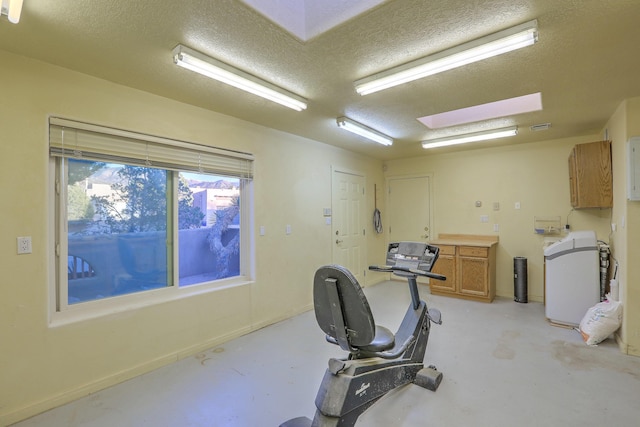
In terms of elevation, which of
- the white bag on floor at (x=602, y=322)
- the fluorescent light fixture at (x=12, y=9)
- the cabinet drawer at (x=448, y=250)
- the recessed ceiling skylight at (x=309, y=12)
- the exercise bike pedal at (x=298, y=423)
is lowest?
the exercise bike pedal at (x=298, y=423)

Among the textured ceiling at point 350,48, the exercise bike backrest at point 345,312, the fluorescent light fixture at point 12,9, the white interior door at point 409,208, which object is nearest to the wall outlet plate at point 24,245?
the textured ceiling at point 350,48

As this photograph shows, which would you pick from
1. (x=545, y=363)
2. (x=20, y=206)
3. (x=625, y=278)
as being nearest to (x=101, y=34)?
(x=20, y=206)

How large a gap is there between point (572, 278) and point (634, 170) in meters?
1.40

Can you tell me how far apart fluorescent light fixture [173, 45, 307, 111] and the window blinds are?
0.91 metres

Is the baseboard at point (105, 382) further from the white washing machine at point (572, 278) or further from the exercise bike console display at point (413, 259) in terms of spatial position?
the white washing machine at point (572, 278)

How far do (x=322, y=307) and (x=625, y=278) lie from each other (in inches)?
124

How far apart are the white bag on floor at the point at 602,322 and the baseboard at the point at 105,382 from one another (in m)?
3.65

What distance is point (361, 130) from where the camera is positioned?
3783 mm

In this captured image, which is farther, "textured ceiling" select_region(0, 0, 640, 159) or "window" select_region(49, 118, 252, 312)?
"window" select_region(49, 118, 252, 312)

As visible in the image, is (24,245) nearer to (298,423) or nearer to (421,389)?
(298,423)

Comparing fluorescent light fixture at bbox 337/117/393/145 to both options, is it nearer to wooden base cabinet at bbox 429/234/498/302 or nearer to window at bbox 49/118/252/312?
window at bbox 49/118/252/312

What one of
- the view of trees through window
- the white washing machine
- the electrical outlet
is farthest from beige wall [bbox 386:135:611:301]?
the electrical outlet

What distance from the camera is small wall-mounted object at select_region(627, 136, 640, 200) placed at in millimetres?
2803

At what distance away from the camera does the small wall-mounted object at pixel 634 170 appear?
9.20 ft
